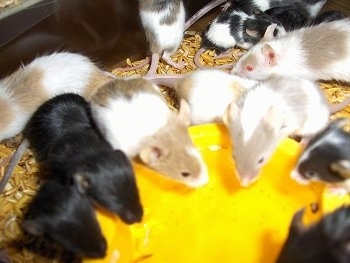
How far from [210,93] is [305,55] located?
96cm

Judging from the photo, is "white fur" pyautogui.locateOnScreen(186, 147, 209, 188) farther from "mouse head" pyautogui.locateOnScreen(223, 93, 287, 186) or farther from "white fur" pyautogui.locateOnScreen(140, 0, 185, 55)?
"white fur" pyautogui.locateOnScreen(140, 0, 185, 55)

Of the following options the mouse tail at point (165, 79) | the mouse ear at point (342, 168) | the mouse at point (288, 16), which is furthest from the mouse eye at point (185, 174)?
the mouse at point (288, 16)

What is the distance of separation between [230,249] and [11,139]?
1996 millimetres

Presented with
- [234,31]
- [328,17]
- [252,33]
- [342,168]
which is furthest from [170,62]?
[342,168]

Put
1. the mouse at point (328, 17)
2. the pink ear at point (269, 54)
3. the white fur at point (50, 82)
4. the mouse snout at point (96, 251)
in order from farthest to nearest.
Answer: the mouse at point (328, 17) < the pink ear at point (269, 54) < the white fur at point (50, 82) < the mouse snout at point (96, 251)

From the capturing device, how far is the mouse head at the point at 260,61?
3.85 meters

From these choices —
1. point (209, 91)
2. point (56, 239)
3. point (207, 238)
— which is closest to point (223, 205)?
point (207, 238)

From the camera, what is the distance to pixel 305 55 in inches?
147

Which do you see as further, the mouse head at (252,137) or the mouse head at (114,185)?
the mouse head at (252,137)

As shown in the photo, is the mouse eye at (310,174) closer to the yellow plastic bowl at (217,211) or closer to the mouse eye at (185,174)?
the yellow plastic bowl at (217,211)

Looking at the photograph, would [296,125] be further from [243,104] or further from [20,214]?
[20,214]

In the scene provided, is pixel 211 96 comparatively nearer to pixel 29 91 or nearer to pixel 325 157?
pixel 325 157

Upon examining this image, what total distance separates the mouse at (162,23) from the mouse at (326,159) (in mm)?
1732

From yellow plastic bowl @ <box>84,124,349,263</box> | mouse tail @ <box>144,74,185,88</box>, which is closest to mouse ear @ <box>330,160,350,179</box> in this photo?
yellow plastic bowl @ <box>84,124,349,263</box>
